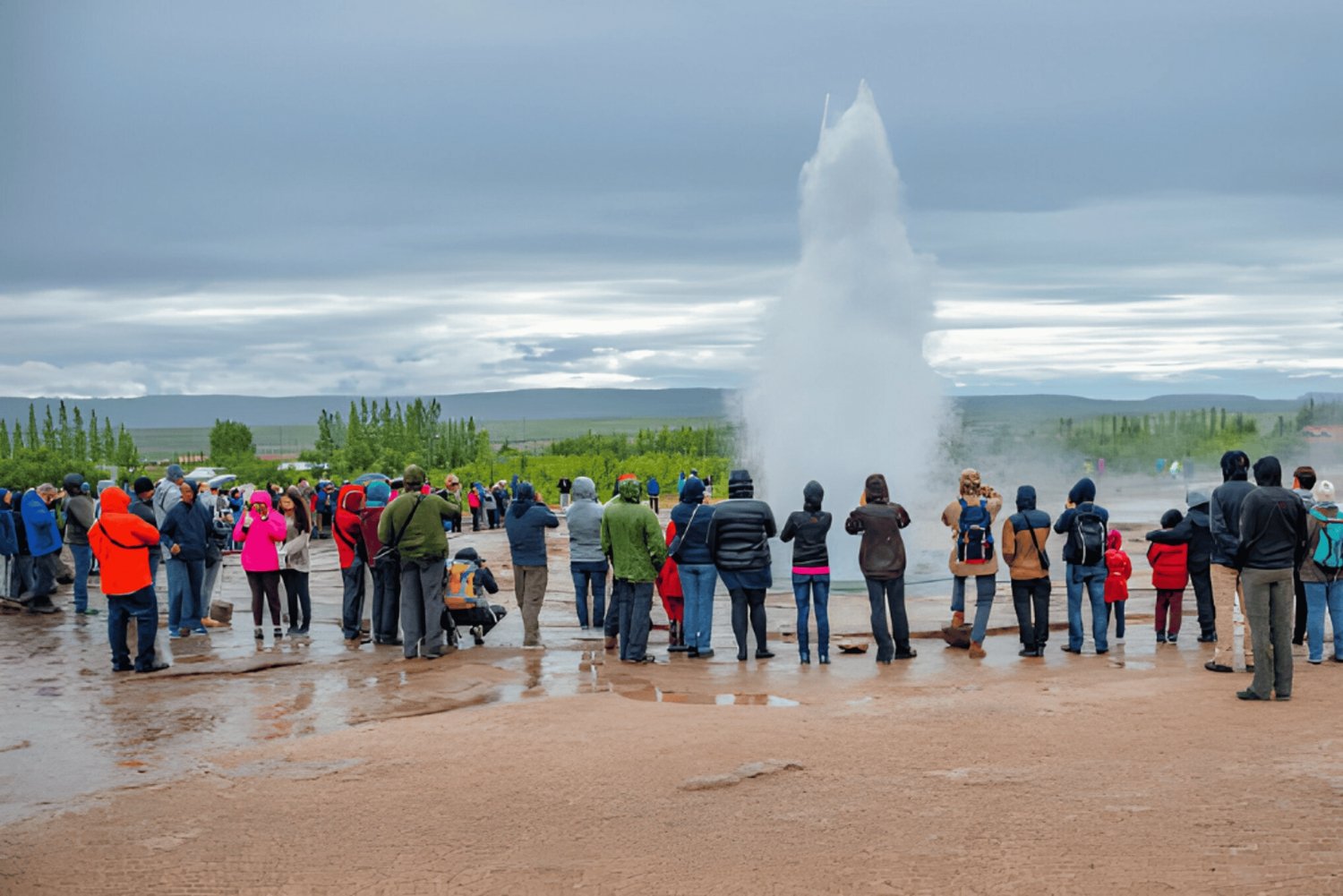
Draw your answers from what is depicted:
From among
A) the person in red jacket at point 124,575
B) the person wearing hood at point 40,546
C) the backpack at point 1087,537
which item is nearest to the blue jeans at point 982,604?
the backpack at point 1087,537

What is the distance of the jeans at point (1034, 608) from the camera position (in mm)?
13945

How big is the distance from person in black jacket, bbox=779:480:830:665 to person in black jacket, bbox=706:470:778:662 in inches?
11.0

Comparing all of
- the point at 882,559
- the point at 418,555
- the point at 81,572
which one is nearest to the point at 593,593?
the point at 418,555

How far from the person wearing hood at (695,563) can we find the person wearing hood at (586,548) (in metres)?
1.31

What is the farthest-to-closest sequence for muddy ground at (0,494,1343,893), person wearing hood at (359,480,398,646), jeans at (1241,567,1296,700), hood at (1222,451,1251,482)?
1. person wearing hood at (359,480,398,646)
2. hood at (1222,451,1251,482)
3. jeans at (1241,567,1296,700)
4. muddy ground at (0,494,1343,893)

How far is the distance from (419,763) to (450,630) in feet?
18.0

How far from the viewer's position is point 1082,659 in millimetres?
13820

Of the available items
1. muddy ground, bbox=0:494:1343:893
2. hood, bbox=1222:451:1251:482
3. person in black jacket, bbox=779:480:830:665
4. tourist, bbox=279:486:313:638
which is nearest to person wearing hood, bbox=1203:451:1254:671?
hood, bbox=1222:451:1251:482

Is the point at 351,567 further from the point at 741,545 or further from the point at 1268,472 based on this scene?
the point at 1268,472

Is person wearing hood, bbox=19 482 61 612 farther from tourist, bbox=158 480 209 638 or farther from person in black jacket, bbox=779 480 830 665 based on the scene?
person in black jacket, bbox=779 480 830 665

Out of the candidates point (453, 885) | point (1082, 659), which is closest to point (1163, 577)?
point (1082, 659)

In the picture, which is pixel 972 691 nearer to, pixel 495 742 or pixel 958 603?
pixel 958 603

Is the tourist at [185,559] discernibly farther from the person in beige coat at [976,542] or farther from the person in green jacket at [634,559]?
the person in beige coat at [976,542]

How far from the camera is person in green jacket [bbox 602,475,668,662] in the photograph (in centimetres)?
1396
